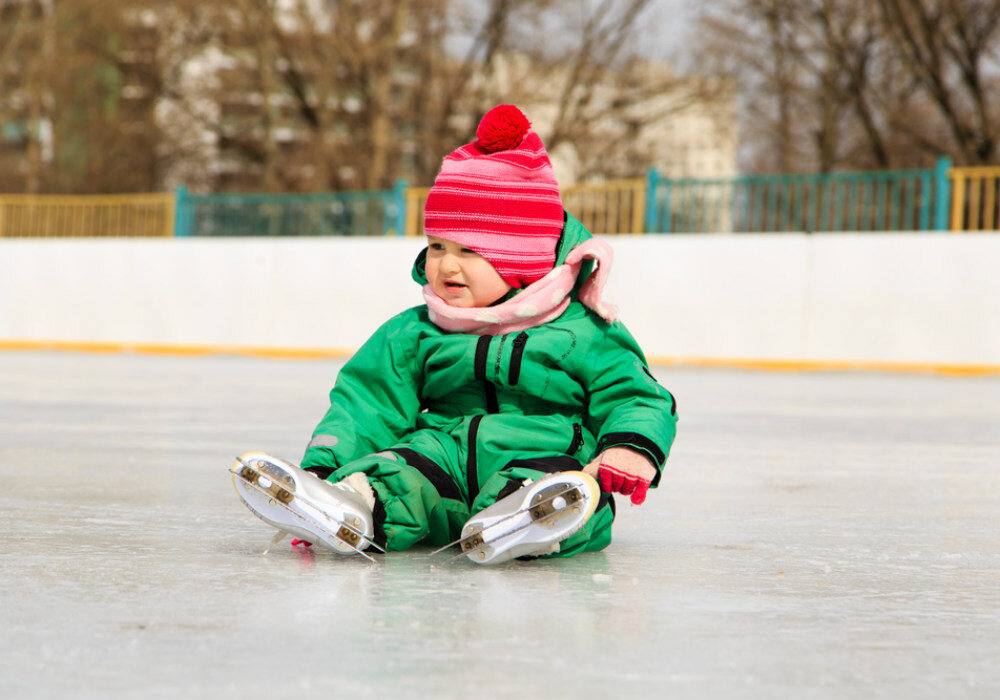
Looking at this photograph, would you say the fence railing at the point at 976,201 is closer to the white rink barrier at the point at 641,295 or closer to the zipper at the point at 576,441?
the white rink barrier at the point at 641,295

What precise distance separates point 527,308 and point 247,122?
22423mm

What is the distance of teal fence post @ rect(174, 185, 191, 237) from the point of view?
13438 mm

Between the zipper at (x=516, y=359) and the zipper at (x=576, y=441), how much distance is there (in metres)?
0.14

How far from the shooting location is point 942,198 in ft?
34.4

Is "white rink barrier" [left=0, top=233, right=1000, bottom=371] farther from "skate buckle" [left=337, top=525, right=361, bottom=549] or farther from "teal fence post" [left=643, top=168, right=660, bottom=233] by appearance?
"skate buckle" [left=337, top=525, right=361, bottom=549]

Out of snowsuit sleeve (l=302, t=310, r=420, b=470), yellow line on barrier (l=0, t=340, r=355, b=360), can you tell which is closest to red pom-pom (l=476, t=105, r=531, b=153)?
snowsuit sleeve (l=302, t=310, r=420, b=470)

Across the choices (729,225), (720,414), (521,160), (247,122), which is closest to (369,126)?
(247,122)

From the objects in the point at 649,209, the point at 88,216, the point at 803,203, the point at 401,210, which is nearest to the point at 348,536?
the point at 803,203

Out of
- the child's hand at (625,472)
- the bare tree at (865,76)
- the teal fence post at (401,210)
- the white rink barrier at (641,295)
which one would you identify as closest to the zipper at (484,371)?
the child's hand at (625,472)

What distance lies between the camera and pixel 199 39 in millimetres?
23562

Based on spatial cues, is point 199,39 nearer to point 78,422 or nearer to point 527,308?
point 78,422

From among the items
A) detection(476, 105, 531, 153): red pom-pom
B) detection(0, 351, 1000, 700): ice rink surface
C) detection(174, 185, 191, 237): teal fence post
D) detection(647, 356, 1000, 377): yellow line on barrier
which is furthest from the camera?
detection(174, 185, 191, 237): teal fence post

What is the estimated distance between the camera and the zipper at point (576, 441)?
7.30ft

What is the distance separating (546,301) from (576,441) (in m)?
0.26
